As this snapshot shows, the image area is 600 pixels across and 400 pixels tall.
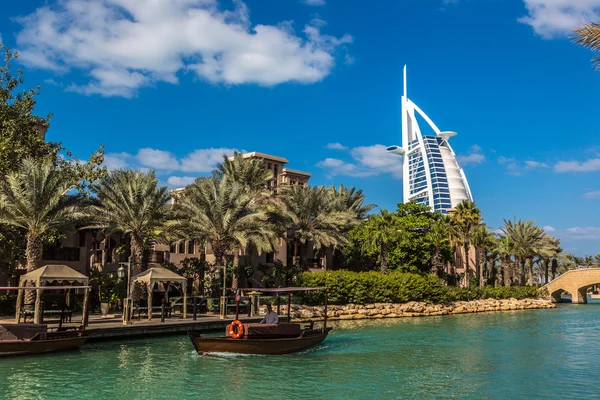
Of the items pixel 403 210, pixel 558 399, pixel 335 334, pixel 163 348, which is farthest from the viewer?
pixel 403 210

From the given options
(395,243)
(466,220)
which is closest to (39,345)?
(395,243)

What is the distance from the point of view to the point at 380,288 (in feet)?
160

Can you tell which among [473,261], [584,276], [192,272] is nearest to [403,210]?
[473,261]

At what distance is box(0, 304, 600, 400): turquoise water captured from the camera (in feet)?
58.4

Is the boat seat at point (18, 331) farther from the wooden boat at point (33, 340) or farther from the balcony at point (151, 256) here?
the balcony at point (151, 256)

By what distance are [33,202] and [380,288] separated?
28.9 meters

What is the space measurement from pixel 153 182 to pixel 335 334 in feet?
49.2

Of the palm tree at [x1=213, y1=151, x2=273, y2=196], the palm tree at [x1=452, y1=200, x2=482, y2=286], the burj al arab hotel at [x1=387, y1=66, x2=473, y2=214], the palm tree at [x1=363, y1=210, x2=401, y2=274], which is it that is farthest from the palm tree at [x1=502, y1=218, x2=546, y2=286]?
the burj al arab hotel at [x1=387, y1=66, x2=473, y2=214]

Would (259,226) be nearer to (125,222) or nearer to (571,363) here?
(125,222)

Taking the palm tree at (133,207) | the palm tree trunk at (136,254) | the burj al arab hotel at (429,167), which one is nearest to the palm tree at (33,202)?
the palm tree at (133,207)

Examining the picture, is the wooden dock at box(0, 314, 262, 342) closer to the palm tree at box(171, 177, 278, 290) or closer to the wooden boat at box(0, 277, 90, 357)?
the wooden boat at box(0, 277, 90, 357)

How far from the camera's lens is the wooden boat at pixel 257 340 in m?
23.7

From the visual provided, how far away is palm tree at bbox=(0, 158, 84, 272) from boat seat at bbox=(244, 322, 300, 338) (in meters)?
13.8

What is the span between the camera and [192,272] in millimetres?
42594
